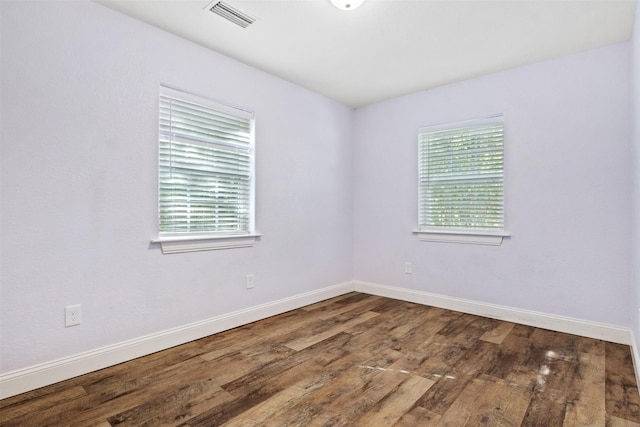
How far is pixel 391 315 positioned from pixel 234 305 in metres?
1.55

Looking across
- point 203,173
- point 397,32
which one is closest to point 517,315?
point 397,32

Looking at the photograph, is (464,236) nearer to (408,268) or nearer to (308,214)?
(408,268)

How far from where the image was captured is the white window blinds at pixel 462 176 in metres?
3.30

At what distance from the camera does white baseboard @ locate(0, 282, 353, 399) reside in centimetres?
193

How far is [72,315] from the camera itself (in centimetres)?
212

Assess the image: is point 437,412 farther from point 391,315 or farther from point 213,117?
point 213,117

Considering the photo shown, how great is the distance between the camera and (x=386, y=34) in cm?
258

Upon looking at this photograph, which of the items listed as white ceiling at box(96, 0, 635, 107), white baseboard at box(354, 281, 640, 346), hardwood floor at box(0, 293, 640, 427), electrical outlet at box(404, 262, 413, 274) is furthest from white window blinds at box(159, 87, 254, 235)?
white baseboard at box(354, 281, 640, 346)

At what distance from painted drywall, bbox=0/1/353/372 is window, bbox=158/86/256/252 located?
0.32 ft

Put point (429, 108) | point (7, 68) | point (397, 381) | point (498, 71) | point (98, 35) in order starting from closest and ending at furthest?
1. point (7, 68)
2. point (397, 381)
3. point (98, 35)
4. point (498, 71)
5. point (429, 108)

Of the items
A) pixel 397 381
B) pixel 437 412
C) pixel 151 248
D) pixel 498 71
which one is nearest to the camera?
pixel 437 412

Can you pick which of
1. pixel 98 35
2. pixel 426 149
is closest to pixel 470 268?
pixel 426 149

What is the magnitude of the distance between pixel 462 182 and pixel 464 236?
0.57 meters

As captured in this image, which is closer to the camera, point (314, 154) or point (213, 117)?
point (213, 117)
